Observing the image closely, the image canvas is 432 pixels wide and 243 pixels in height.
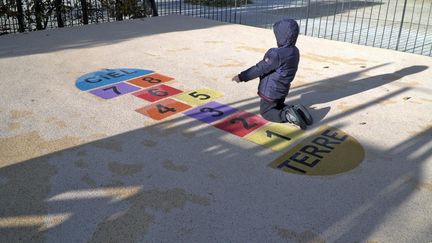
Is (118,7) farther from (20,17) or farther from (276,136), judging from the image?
(276,136)

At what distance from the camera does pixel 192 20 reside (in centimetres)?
924

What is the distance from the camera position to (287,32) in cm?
371

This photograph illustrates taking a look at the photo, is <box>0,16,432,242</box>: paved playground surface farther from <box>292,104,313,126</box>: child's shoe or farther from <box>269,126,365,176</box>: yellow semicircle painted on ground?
<box>292,104,313,126</box>: child's shoe

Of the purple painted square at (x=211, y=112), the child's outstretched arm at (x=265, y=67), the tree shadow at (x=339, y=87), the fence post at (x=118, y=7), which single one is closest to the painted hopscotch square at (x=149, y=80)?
the purple painted square at (x=211, y=112)

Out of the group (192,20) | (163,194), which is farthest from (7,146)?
(192,20)

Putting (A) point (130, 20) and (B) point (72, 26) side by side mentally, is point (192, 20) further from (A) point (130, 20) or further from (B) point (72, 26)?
(B) point (72, 26)

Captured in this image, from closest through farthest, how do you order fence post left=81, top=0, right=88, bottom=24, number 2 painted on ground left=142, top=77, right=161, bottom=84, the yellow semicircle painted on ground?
the yellow semicircle painted on ground < number 2 painted on ground left=142, top=77, right=161, bottom=84 < fence post left=81, top=0, right=88, bottom=24

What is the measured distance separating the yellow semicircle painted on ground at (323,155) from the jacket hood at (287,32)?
912mm

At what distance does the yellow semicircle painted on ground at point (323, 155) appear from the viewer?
3.20 meters

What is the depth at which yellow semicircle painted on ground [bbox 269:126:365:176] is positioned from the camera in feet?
10.5

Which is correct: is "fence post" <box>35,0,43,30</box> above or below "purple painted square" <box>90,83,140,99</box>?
above

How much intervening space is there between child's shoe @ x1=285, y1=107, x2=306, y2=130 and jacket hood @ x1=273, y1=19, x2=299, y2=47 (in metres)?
0.63

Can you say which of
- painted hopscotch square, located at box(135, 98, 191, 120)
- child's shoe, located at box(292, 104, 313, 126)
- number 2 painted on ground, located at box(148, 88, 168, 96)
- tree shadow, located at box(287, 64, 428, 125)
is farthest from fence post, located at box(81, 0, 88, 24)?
child's shoe, located at box(292, 104, 313, 126)

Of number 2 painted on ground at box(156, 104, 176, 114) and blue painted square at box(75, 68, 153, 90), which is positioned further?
blue painted square at box(75, 68, 153, 90)
